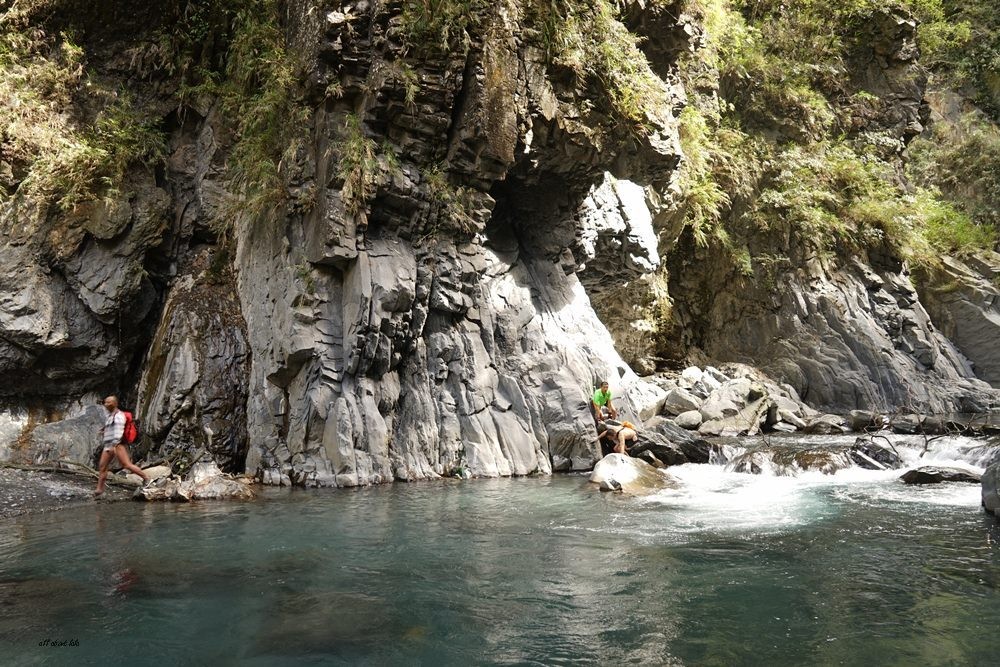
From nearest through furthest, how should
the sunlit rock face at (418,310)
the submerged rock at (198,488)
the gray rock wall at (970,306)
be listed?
the submerged rock at (198,488) < the sunlit rock face at (418,310) < the gray rock wall at (970,306)

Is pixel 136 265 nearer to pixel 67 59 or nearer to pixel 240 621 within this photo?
pixel 67 59

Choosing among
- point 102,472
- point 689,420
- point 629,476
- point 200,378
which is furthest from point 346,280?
point 689,420

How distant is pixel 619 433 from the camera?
12.6m

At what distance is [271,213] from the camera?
12.5 metres

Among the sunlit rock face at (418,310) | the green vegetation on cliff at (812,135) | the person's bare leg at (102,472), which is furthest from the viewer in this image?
the green vegetation on cliff at (812,135)

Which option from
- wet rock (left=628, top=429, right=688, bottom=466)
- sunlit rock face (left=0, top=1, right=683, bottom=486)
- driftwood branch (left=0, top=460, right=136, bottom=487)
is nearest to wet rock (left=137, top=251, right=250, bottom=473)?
sunlit rock face (left=0, top=1, right=683, bottom=486)

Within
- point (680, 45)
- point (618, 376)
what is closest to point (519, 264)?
point (618, 376)

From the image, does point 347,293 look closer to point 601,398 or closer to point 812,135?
point 601,398

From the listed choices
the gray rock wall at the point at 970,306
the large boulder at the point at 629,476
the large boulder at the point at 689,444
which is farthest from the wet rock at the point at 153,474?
the gray rock wall at the point at 970,306

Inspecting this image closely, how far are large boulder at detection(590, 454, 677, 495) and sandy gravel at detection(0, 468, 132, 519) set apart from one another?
7.22 metres

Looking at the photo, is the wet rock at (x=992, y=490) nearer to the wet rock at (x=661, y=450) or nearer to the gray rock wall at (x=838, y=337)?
the wet rock at (x=661, y=450)

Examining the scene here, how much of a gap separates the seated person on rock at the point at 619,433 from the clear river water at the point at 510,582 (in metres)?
2.98

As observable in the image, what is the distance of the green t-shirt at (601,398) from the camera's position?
13.4 m

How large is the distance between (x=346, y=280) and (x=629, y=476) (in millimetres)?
5868
